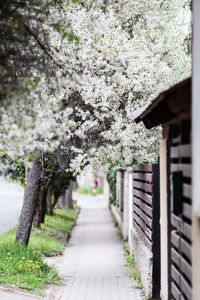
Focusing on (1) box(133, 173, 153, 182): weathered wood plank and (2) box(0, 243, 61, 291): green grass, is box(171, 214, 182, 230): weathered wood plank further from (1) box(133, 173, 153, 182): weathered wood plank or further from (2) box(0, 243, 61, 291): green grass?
(2) box(0, 243, 61, 291): green grass

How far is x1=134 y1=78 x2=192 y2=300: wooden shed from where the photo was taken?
17.5 feet

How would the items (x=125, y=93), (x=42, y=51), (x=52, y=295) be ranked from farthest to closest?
(x=125, y=93), (x=52, y=295), (x=42, y=51)

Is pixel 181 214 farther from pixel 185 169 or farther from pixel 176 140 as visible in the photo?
pixel 176 140

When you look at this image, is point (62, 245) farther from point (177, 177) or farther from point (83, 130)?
point (177, 177)

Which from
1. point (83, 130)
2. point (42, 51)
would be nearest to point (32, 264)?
point (83, 130)

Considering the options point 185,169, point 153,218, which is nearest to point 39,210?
point 153,218

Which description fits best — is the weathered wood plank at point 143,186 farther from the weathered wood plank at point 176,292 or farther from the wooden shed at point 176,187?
the weathered wood plank at point 176,292

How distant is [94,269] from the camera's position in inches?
486

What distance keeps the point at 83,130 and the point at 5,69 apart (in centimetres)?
566

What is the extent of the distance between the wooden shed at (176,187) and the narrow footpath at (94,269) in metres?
2.20

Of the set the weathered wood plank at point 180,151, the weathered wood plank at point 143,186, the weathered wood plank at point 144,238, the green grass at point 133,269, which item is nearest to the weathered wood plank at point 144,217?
the weathered wood plank at point 144,238

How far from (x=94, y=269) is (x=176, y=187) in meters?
7.24

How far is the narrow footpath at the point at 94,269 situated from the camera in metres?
9.52

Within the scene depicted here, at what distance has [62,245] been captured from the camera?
15.9 m
